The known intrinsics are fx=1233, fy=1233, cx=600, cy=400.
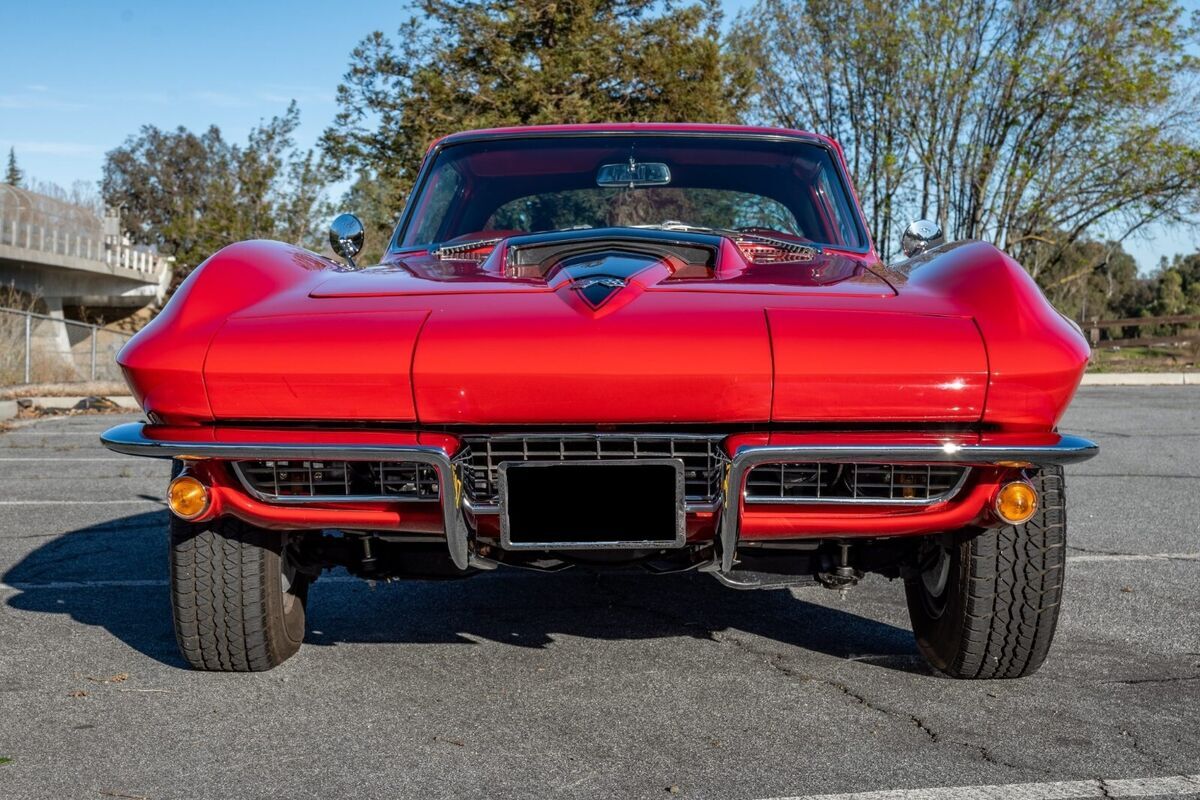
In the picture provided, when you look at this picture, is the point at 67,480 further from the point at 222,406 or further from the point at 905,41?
the point at 905,41

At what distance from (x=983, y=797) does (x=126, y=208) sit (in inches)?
3078

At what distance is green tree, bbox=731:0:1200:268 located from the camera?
25.2m

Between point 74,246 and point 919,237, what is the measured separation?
47.8 meters

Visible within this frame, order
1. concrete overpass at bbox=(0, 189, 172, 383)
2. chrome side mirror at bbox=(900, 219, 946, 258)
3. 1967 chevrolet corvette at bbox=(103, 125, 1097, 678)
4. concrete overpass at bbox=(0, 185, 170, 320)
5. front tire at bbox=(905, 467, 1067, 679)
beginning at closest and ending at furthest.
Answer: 1967 chevrolet corvette at bbox=(103, 125, 1097, 678) < front tire at bbox=(905, 467, 1067, 679) < chrome side mirror at bbox=(900, 219, 946, 258) < concrete overpass at bbox=(0, 189, 172, 383) < concrete overpass at bbox=(0, 185, 170, 320)

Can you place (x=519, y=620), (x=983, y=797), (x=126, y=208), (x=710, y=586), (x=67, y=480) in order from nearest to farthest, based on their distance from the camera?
(x=983, y=797) → (x=519, y=620) → (x=710, y=586) → (x=67, y=480) → (x=126, y=208)

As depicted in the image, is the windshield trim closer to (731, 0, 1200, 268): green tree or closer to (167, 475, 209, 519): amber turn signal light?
(167, 475, 209, 519): amber turn signal light

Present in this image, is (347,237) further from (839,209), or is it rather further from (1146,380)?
(1146,380)

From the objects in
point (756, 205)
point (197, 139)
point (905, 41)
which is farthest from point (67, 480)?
point (197, 139)

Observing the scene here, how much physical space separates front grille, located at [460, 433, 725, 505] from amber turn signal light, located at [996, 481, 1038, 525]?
66 cm

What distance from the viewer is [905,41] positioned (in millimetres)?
25906

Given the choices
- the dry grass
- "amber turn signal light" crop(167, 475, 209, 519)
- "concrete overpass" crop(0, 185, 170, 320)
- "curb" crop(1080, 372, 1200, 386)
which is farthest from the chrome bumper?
"concrete overpass" crop(0, 185, 170, 320)

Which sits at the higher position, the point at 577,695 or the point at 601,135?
the point at 601,135

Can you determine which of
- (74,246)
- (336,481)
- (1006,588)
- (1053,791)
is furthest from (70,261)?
(1053,791)

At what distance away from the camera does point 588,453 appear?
273cm
